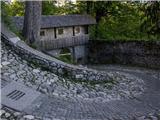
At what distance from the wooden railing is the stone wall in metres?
0.89

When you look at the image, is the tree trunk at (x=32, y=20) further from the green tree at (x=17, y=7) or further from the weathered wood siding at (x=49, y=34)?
the green tree at (x=17, y=7)

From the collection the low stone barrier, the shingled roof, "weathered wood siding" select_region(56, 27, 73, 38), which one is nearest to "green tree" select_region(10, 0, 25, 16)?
the shingled roof

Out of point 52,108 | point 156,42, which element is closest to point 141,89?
point 52,108

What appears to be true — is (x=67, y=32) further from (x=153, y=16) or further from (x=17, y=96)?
(x=17, y=96)

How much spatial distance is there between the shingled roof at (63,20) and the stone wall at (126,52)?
2.14 meters

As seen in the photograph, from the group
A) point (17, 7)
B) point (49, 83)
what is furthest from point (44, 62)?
point (17, 7)

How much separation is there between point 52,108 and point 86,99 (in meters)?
1.69

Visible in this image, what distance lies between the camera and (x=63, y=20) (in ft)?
82.1

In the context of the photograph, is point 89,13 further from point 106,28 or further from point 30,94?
point 30,94

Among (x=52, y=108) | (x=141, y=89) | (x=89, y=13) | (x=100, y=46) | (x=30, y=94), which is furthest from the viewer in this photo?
(x=89, y=13)

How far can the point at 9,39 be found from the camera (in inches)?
408

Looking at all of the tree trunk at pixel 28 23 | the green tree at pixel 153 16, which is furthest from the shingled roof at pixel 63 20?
the green tree at pixel 153 16

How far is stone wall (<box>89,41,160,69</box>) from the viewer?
73.1 ft

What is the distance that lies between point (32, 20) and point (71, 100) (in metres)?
6.40
